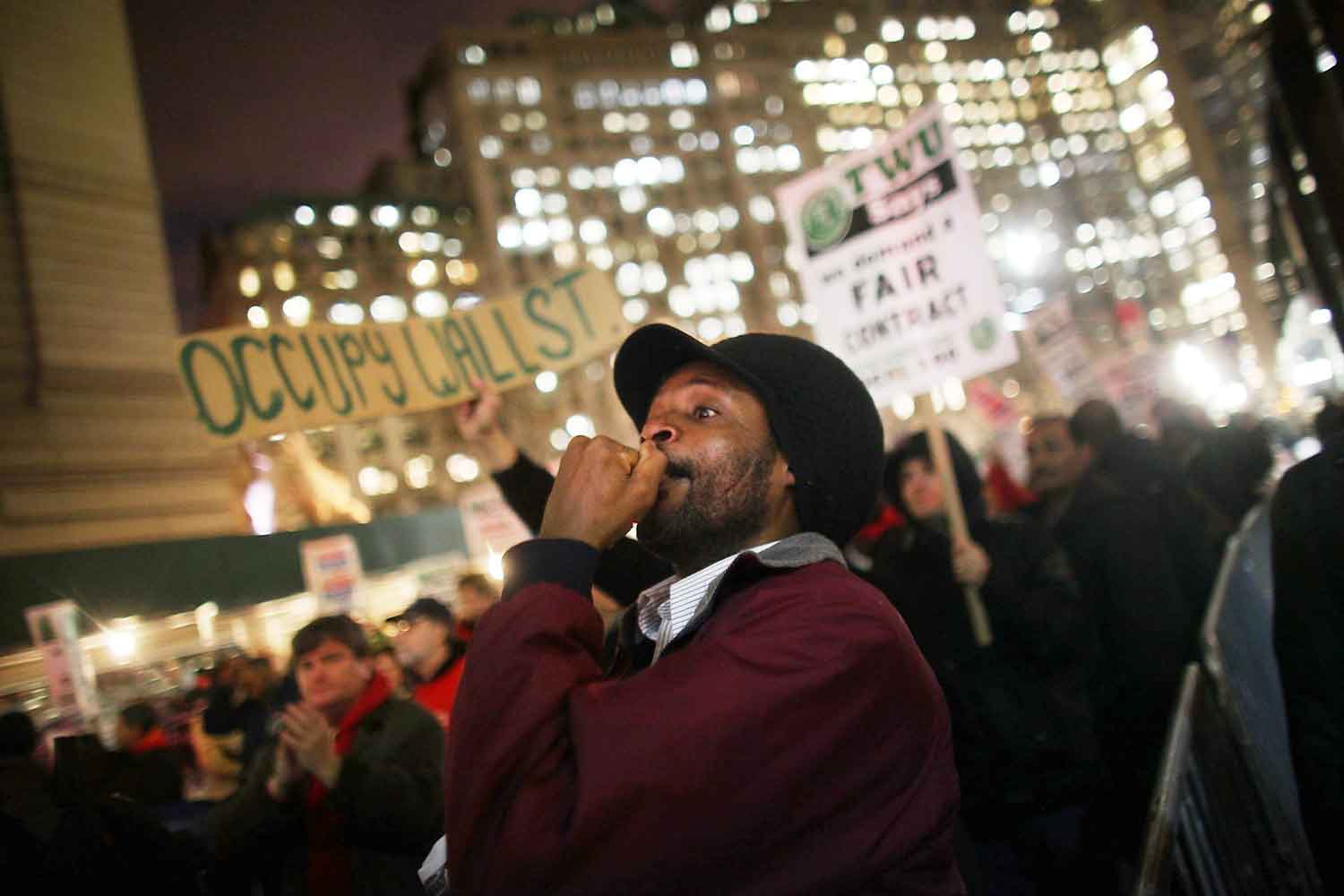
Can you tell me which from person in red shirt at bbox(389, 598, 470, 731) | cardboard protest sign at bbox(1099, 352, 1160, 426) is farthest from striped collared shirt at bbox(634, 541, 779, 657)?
cardboard protest sign at bbox(1099, 352, 1160, 426)

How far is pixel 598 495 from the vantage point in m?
1.59

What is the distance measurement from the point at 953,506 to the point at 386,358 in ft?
10.2

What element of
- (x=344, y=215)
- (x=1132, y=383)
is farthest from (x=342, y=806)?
(x=344, y=215)

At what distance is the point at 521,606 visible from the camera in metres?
1.40

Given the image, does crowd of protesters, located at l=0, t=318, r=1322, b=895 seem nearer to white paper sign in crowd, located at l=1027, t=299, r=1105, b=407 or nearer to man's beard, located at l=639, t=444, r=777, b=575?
man's beard, located at l=639, t=444, r=777, b=575

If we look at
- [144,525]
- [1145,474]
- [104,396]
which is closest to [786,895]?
[1145,474]

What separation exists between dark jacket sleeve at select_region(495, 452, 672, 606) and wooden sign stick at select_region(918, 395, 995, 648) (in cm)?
181

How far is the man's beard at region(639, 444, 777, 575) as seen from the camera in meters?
1.83

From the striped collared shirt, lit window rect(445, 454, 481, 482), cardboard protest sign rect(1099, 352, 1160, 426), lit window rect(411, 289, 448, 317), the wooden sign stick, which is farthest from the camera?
lit window rect(411, 289, 448, 317)

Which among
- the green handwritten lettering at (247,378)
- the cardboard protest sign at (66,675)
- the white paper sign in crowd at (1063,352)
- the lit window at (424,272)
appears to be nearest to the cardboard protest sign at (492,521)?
the cardboard protest sign at (66,675)

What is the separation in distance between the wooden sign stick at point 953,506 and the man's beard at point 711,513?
8.55ft

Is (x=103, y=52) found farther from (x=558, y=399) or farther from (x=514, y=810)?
(x=558, y=399)

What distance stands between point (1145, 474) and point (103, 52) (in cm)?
1062

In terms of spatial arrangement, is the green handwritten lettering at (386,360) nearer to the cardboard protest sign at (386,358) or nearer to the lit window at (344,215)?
the cardboard protest sign at (386,358)
